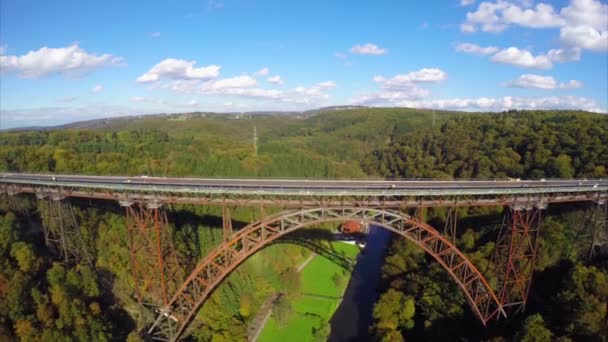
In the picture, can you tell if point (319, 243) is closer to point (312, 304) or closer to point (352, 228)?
point (352, 228)

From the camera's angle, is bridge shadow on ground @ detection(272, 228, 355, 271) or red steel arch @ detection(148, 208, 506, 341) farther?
bridge shadow on ground @ detection(272, 228, 355, 271)

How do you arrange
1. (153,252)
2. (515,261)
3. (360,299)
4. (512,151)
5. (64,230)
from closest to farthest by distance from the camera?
(153,252)
(515,261)
(64,230)
(360,299)
(512,151)

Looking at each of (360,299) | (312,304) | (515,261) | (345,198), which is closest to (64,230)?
(312,304)

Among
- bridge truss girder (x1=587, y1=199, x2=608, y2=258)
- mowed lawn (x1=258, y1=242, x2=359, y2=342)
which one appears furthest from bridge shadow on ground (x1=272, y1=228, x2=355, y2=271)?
bridge truss girder (x1=587, y1=199, x2=608, y2=258)

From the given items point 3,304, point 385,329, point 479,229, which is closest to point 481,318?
point 385,329

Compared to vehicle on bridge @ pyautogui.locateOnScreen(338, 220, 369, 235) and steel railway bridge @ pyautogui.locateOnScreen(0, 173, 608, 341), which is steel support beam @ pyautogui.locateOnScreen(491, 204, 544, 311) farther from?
vehicle on bridge @ pyautogui.locateOnScreen(338, 220, 369, 235)

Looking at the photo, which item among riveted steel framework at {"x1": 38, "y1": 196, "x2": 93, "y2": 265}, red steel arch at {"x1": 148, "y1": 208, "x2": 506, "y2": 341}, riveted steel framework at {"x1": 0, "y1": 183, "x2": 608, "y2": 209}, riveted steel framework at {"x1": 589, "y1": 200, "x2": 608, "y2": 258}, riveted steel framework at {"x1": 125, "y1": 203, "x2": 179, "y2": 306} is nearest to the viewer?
red steel arch at {"x1": 148, "y1": 208, "x2": 506, "y2": 341}
